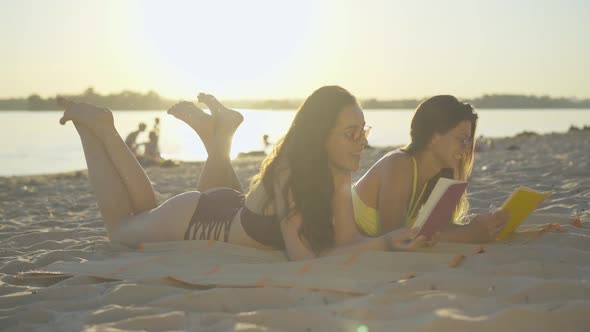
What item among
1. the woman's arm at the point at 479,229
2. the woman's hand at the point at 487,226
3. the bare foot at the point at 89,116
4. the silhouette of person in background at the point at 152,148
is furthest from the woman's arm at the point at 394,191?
the silhouette of person in background at the point at 152,148

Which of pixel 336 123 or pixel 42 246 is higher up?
pixel 336 123

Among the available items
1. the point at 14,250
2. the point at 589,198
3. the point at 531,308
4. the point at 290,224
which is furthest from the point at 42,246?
the point at 589,198

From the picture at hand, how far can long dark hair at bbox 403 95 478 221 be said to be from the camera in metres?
3.94

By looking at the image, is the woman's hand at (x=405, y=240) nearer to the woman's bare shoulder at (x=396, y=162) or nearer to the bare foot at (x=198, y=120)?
the woman's bare shoulder at (x=396, y=162)

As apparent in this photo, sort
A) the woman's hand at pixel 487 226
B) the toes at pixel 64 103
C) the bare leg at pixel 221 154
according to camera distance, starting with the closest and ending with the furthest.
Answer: the woman's hand at pixel 487 226 → the toes at pixel 64 103 → the bare leg at pixel 221 154

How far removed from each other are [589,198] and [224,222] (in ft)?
10.9

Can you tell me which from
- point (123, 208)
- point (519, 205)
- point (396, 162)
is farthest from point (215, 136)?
point (519, 205)

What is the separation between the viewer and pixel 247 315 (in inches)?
105

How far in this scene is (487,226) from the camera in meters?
3.75

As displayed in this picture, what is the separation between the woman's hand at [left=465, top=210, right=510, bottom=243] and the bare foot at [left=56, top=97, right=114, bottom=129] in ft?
8.28

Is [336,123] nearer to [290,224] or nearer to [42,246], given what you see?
[290,224]

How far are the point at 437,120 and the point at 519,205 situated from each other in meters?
0.72

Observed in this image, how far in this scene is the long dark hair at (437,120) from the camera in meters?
3.94

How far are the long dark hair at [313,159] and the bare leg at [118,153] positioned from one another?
1211mm
